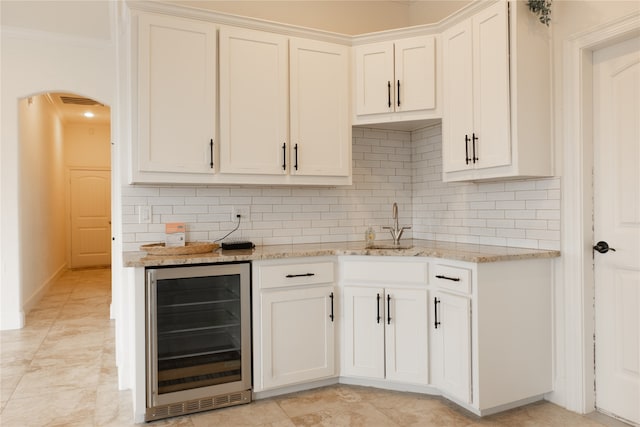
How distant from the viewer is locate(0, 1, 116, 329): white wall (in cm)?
454

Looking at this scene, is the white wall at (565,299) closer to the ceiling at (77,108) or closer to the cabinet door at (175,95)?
the cabinet door at (175,95)

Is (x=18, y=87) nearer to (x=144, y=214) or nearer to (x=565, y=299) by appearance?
(x=144, y=214)

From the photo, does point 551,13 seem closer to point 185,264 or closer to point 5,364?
point 185,264

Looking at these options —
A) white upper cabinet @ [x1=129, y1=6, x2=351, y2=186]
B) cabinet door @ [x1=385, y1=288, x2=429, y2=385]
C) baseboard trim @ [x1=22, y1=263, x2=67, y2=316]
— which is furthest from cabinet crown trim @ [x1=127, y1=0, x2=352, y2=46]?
baseboard trim @ [x1=22, y1=263, x2=67, y2=316]

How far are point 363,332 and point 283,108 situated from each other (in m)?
1.59

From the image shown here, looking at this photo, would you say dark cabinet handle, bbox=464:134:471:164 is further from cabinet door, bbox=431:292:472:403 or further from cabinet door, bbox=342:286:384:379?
cabinet door, bbox=342:286:384:379

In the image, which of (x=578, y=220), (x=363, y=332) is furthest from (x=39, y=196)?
(x=578, y=220)

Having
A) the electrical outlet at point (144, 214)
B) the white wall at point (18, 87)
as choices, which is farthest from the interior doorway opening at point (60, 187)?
the electrical outlet at point (144, 214)

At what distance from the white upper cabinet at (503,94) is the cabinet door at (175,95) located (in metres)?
1.62

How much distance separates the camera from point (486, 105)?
270 centimetres

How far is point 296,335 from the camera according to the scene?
282cm

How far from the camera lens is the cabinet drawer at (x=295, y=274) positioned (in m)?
2.73

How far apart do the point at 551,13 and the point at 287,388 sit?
282cm

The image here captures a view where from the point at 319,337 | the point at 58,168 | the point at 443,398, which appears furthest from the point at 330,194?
the point at 58,168
